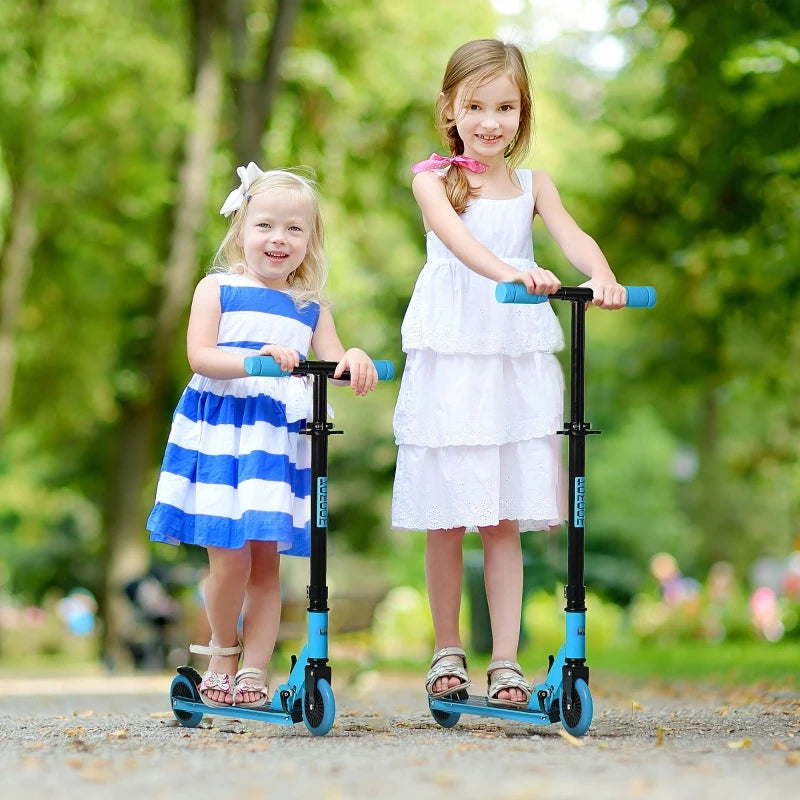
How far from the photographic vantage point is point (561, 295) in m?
4.50

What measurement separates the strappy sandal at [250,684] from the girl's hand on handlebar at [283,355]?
1.06 metres

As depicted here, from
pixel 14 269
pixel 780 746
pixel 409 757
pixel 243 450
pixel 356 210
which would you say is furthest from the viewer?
pixel 356 210

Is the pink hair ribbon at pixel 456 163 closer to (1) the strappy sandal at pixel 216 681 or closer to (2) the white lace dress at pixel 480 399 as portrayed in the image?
(2) the white lace dress at pixel 480 399

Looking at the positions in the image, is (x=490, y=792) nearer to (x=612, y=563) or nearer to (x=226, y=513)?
(x=226, y=513)

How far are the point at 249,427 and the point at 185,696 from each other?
98cm

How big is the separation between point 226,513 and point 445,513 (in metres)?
0.73

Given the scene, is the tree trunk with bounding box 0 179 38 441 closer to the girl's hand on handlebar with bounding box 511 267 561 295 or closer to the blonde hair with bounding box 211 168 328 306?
the blonde hair with bounding box 211 168 328 306

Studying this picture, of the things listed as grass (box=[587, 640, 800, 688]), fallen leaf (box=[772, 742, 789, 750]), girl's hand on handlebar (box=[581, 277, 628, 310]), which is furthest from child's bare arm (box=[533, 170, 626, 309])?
grass (box=[587, 640, 800, 688])

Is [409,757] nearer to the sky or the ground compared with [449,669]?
nearer to the ground

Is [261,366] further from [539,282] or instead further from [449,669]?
[449,669]

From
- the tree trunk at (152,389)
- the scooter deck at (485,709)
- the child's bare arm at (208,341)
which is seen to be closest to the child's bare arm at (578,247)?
the child's bare arm at (208,341)

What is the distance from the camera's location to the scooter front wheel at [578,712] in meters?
4.39

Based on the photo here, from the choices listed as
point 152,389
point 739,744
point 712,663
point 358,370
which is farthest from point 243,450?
point 152,389

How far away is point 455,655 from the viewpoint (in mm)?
4953
